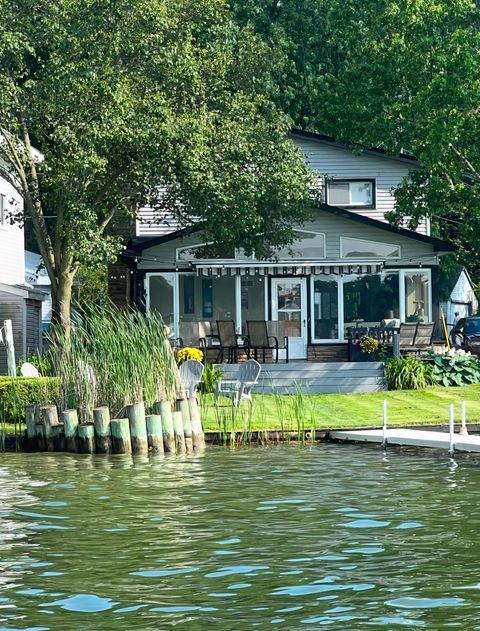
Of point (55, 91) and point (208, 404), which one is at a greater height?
point (55, 91)

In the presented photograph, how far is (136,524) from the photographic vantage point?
1544 cm

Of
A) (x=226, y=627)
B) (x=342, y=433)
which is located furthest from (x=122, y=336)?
(x=226, y=627)

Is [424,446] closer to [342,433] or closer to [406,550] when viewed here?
[342,433]

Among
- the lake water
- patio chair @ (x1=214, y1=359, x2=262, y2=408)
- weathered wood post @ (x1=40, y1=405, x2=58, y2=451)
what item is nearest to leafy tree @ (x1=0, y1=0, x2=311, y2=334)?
patio chair @ (x1=214, y1=359, x2=262, y2=408)

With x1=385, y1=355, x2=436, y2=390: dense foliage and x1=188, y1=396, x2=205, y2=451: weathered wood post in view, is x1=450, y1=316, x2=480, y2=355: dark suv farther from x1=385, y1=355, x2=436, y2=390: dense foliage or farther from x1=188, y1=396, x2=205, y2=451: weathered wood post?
x1=188, y1=396, x2=205, y2=451: weathered wood post

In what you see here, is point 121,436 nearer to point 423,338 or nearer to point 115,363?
point 115,363

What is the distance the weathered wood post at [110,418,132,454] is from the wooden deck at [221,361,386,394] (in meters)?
8.30

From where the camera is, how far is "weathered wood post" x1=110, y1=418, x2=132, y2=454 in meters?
22.9

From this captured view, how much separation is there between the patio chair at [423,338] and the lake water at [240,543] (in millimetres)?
13930

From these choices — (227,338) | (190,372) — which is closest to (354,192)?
(227,338)

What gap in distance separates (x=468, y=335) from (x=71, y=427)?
19.0 meters

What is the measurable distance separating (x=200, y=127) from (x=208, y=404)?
748 cm

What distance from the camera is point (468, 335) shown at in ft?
131

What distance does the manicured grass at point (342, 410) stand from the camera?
83.3 feet
